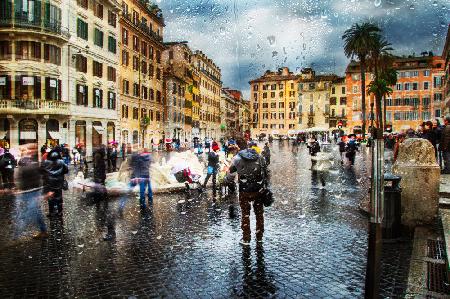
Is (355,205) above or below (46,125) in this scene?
below

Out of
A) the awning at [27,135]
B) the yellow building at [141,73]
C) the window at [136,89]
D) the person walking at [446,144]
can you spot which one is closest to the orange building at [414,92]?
the yellow building at [141,73]

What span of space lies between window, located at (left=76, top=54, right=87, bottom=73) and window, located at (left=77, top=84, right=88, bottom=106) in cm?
150

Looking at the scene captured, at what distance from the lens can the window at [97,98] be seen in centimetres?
4041

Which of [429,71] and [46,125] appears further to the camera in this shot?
[429,71]

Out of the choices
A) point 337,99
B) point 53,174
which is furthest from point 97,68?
→ point 337,99

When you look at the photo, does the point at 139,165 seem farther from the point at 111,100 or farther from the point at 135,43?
the point at 135,43

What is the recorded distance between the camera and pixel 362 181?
16656 mm

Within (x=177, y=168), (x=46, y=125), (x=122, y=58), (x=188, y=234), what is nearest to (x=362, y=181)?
(x=177, y=168)

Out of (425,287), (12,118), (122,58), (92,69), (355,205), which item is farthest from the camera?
(122,58)

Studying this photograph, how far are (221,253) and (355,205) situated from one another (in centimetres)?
559

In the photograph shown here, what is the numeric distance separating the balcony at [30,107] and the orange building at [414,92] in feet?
221

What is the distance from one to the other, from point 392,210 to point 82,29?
36.7 meters

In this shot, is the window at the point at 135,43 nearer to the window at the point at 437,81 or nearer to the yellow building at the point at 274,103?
the window at the point at 437,81

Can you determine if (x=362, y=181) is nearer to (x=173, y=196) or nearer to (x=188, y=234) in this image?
(x=173, y=196)
